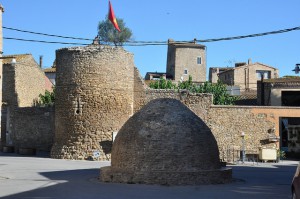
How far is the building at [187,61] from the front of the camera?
69.1m

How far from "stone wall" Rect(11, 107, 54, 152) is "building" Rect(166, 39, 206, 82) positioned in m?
34.8

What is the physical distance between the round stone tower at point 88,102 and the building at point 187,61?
38.4m

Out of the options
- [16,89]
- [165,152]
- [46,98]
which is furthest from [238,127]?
[16,89]

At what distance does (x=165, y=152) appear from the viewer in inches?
682

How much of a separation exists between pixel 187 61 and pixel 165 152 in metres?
52.7

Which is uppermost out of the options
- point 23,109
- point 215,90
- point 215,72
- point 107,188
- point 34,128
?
point 215,72

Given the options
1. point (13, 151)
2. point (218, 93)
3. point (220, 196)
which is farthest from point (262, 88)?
point (220, 196)

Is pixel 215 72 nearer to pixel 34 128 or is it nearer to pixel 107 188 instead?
pixel 34 128

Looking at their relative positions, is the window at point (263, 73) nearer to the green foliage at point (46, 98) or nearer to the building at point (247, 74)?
the building at point (247, 74)

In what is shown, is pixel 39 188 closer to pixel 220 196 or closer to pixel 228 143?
pixel 220 196

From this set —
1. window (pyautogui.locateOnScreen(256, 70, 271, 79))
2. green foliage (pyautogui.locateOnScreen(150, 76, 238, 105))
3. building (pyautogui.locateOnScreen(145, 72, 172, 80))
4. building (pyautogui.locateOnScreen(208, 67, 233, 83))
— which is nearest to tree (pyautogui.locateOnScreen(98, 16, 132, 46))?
building (pyautogui.locateOnScreen(145, 72, 172, 80))

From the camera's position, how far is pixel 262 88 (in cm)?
4312

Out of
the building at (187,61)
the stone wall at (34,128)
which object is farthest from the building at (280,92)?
the building at (187,61)

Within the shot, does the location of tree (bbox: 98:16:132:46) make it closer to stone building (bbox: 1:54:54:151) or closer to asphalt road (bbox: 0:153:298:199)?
stone building (bbox: 1:54:54:151)
